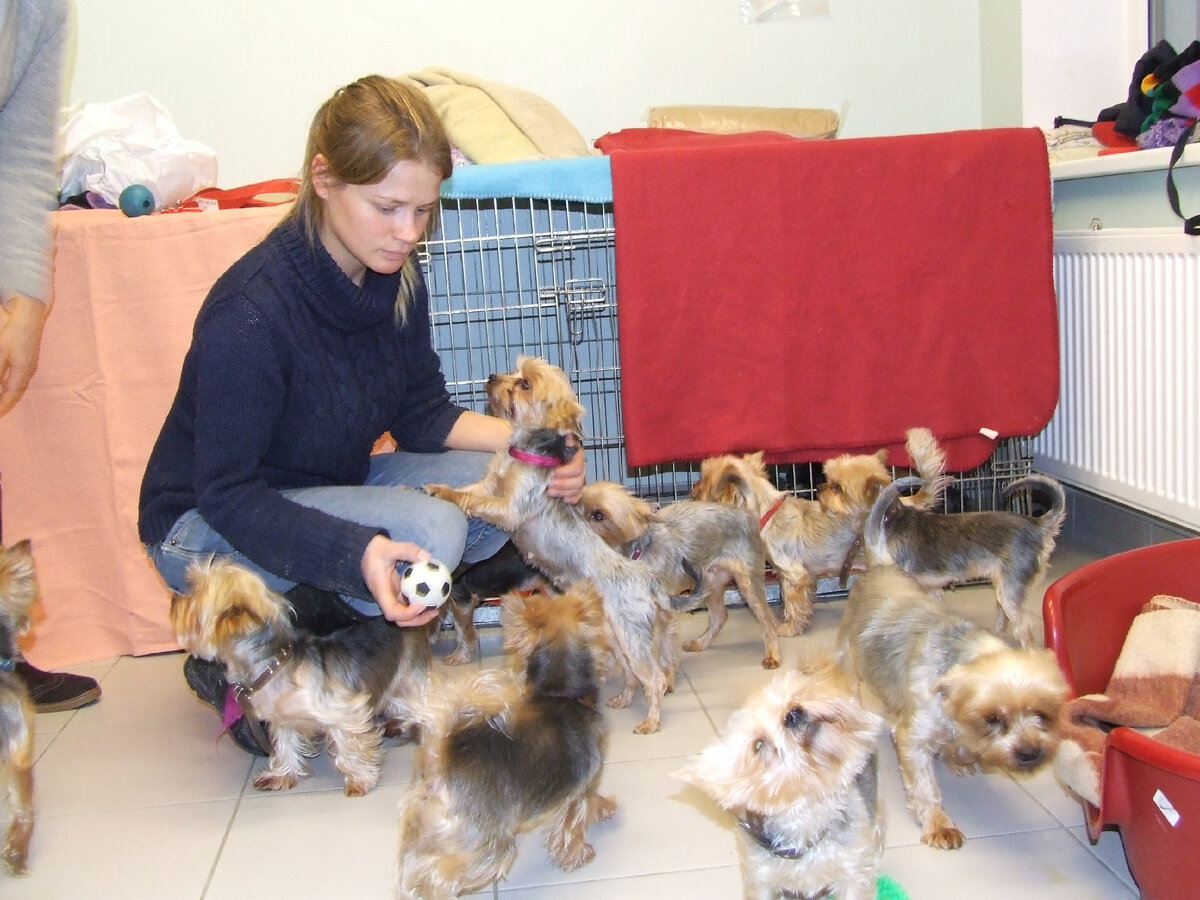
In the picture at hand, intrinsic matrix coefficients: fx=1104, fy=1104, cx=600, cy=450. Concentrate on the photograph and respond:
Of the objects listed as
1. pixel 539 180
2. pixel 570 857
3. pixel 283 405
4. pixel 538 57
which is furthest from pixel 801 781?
pixel 538 57

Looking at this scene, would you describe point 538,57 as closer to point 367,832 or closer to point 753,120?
point 753,120

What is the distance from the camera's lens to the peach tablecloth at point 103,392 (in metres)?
3.63

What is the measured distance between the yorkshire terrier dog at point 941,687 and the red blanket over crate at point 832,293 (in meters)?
0.87

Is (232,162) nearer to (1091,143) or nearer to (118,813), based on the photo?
(118,813)

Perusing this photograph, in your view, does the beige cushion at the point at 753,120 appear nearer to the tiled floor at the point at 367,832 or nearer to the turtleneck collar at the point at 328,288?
the turtleneck collar at the point at 328,288

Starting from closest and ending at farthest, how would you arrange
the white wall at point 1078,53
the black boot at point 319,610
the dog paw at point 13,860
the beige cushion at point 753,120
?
the dog paw at point 13,860 → the black boot at point 319,610 → the white wall at point 1078,53 → the beige cushion at point 753,120

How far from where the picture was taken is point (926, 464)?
11.5 feet

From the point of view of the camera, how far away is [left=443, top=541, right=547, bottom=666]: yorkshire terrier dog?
372cm

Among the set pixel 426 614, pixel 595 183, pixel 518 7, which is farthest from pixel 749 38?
pixel 426 614

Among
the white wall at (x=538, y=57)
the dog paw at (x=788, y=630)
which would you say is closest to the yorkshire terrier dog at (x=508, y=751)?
the dog paw at (x=788, y=630)

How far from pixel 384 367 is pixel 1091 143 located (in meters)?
2.86

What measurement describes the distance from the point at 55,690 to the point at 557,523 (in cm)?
170

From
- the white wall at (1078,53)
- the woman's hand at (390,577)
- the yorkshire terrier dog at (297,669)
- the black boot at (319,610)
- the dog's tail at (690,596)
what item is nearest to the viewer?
the woman's hand at (390,577)

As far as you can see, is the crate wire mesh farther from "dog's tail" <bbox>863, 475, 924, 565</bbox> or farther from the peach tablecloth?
"dog's tail" <bbox>863, 475, 924, 565</bbox>
